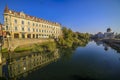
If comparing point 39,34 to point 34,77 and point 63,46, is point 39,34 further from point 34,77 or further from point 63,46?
point 34,77

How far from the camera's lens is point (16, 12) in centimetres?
5172

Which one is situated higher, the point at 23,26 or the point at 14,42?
the point at 23,26

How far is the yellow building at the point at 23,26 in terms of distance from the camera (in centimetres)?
4672

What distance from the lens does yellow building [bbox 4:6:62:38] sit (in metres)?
46.7

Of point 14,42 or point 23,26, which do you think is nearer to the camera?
point 14,42

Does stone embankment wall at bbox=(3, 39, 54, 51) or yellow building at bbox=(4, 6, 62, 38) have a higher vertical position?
yellow building at bbox=(4, 6, 62, 38)

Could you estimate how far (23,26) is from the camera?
178 ft

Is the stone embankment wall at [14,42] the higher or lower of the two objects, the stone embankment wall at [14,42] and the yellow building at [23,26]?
the lower

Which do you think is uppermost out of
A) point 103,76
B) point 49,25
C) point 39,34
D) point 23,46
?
point 49,25

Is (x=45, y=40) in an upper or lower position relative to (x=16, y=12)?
lower

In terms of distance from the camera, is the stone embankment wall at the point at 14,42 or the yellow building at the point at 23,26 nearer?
the stone embankment wall at the point at 14,42

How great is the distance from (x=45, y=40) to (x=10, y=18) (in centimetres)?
1791

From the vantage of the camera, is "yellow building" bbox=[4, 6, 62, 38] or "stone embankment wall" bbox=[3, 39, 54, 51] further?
"yellow building" bbox=[4, 6, 62, 38]

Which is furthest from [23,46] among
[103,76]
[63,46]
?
[103,76]
